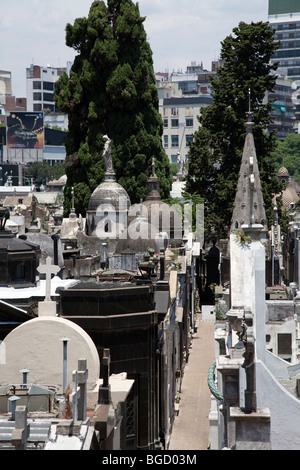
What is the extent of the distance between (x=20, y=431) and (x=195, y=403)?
77.0ft

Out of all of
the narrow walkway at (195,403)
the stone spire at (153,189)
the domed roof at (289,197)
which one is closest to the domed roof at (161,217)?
the stone spire at (153,189)

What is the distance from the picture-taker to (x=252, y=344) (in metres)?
14.0

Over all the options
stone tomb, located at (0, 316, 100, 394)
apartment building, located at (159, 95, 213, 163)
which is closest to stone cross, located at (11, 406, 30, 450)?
stone tomb, located at (0, 316, 100, 394)

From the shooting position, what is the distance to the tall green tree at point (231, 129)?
61719 mm

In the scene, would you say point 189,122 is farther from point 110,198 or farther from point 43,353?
point 43,353

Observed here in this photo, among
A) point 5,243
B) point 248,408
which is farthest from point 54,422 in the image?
point 5,243

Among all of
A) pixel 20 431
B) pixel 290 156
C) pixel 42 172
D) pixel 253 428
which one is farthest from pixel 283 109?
pixel 20 431

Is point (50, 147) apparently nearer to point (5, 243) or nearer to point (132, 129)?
point (132, 129)

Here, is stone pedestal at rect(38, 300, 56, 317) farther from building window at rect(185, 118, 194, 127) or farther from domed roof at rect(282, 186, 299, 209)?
building window at rect(185, 118, 194, 127)

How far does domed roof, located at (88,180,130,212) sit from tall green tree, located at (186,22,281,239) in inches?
345

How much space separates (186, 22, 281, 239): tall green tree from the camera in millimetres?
61719

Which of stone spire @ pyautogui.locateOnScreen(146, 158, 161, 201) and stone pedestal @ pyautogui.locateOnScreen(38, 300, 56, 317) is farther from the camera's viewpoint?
stone spire @ pyautogui.locateOnScreen(146, 158, 161, 201)

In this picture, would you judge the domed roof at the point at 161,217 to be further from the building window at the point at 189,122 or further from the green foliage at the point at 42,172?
the green foliage at the point at 42,172

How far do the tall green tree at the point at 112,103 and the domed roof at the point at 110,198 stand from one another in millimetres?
9139
